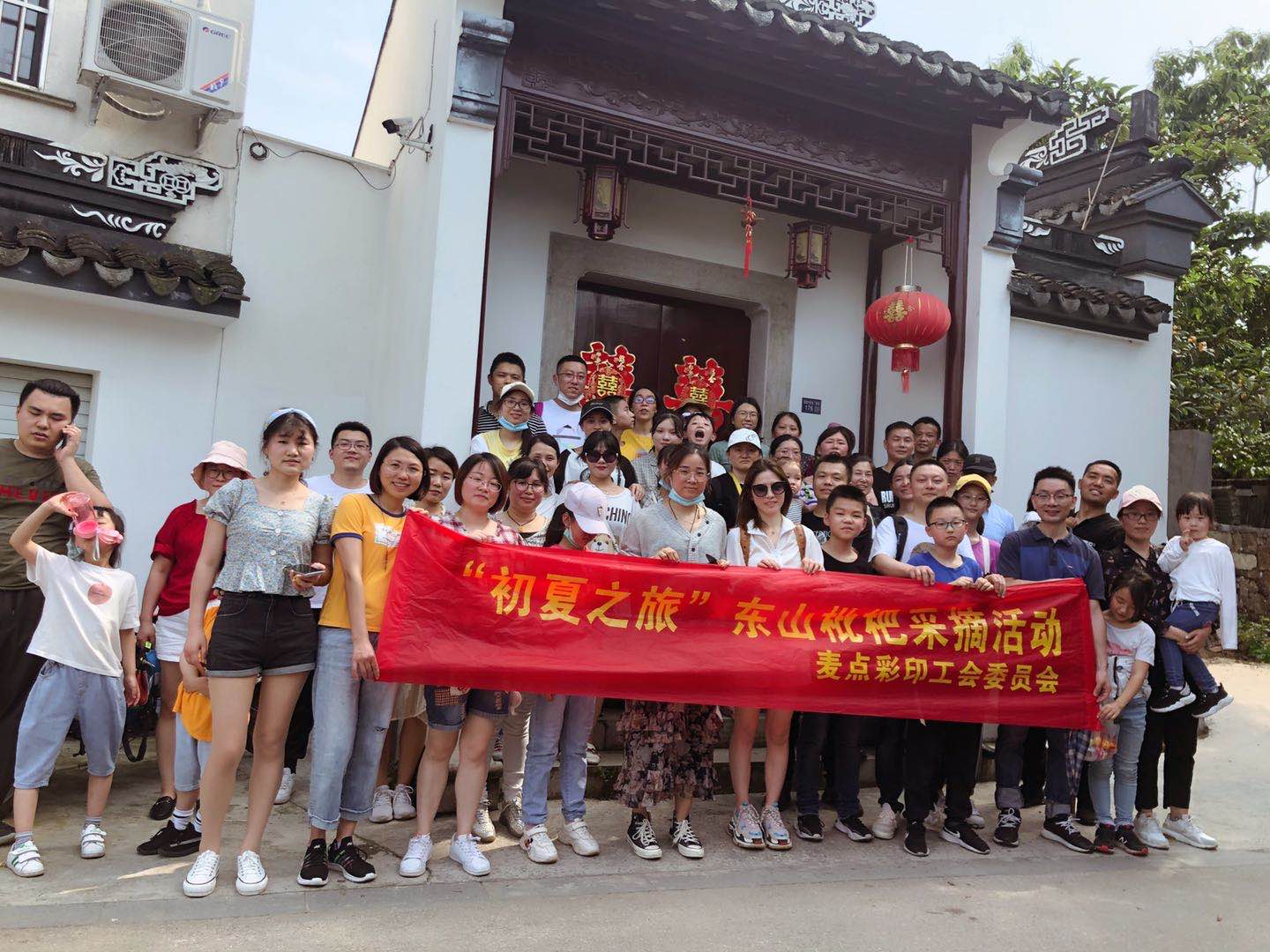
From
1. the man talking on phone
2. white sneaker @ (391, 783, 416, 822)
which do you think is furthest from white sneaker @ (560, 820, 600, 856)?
the man talking on phone

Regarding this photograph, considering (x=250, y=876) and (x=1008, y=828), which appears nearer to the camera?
(x=250, y=876)

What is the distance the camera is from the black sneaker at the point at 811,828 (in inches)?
178

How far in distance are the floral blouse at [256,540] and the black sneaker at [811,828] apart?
2.53 m

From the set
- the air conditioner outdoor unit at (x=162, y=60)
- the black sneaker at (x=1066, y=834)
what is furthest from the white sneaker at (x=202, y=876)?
the air conditioner outdoor unit at (x=162, y=60)

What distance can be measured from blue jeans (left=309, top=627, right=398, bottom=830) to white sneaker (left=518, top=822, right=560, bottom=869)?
0.69 meters

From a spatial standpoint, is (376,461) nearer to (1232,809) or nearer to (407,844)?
(407,844)

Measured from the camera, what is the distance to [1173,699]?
15.9 ft

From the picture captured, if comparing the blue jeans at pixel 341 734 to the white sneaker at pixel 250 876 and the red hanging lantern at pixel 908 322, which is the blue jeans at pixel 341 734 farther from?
the red hanging lantern at pixel 908 322

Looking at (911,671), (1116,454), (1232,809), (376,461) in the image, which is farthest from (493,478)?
(1116,454)

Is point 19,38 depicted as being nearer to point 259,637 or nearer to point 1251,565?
point 259,637

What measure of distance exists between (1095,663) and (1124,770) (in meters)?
0.58

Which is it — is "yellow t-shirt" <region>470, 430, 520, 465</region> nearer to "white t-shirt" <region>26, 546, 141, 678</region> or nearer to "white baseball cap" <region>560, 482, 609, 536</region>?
"white baseball cap" <region>560, 482, 609, 536</region>

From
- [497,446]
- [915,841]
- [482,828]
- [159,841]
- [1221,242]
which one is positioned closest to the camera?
[159,841]

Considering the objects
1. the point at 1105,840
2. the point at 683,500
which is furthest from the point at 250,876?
the point at 1105,840
